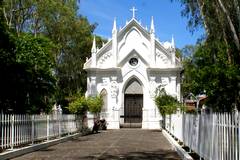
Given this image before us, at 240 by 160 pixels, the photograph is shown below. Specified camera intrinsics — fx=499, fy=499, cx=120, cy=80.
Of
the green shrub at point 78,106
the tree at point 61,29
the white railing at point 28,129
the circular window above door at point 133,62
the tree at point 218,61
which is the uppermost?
the tree at point 61,29

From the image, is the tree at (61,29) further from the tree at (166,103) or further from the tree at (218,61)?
the tree at (218,61)

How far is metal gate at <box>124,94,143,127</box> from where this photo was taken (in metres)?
51.1

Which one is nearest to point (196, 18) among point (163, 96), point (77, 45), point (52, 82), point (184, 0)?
point (184, 0)

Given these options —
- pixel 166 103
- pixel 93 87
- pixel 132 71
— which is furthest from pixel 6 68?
pixel 132 71

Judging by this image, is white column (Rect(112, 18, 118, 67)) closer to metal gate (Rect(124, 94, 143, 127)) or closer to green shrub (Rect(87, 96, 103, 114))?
metal gate (Rect(124, 94, 143, 127))

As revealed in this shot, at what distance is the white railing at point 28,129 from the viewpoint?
60.1 ft

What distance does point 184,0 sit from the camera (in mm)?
24328

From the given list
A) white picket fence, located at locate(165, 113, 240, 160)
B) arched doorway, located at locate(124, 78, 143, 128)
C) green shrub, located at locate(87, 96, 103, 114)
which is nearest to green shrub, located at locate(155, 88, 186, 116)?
green shrub, located at locate(87, 96, 103, 114)

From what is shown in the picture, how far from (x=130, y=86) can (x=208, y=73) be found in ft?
108

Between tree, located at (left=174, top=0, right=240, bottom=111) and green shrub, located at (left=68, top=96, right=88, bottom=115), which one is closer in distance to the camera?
tree, located at (left=174, top=0, right=240, bottom=111)

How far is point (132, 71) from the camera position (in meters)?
50.9

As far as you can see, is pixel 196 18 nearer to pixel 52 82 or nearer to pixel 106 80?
A: pixel 52 82

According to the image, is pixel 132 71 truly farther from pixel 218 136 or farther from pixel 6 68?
pixel 218 136

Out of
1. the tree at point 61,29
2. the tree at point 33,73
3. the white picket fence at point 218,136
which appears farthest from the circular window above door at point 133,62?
the white picket fence at point 218,136
